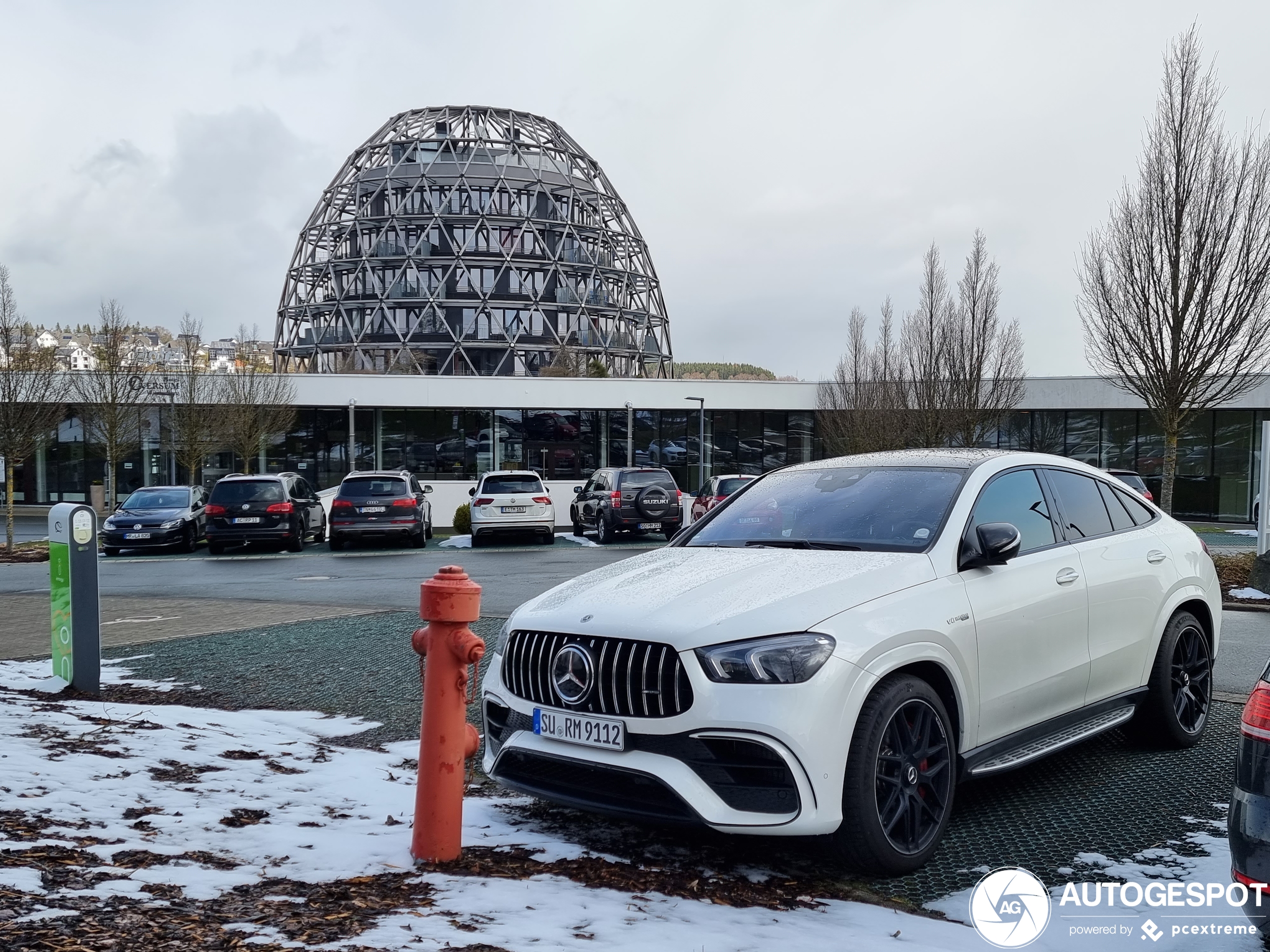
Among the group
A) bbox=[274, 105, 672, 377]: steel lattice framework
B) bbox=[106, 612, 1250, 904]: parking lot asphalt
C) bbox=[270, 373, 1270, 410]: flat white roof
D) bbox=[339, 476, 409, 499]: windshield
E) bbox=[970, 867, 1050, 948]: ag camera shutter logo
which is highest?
bbox=[274, 105, 672, 377]: steel lattice framework

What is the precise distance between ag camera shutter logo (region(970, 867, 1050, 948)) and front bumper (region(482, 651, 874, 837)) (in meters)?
0.55

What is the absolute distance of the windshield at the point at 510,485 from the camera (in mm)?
25703

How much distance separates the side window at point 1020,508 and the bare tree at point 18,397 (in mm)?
22319

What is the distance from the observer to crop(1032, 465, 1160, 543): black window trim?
17.3 ft

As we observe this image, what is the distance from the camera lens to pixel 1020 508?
5.09 metres

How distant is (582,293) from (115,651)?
2795 inches

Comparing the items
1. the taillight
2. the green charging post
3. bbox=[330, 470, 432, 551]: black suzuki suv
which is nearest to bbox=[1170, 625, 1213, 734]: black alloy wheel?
the taillight

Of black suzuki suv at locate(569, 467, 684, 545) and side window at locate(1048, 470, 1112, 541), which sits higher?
side window at locate(1048, 470, 1112, 541)

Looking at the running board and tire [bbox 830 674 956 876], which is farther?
the running board

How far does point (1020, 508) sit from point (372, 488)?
831 inches

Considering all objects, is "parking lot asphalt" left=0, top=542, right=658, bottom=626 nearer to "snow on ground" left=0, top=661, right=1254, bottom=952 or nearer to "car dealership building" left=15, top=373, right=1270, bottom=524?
"snow on ground" left=0, top=661, right=1254, bottom=952

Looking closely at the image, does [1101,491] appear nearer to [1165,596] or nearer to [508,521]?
[1165,596]

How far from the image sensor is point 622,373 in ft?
262

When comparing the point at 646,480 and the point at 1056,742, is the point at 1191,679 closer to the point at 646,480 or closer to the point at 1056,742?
the point at 1056,742
